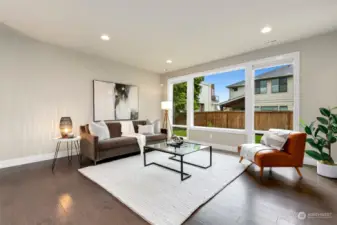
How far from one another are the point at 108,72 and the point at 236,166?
417 cm

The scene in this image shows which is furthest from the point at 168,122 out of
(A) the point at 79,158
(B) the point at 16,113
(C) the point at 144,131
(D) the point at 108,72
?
(B) the point at 16,113

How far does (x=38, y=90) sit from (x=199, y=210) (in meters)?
4.02

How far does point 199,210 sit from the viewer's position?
183 cm

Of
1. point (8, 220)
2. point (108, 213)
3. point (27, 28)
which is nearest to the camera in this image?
point (8, 220)

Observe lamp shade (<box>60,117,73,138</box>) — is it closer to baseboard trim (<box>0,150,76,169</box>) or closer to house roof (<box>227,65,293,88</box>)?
baseboard trim (<box>0,150,76,169</box>)

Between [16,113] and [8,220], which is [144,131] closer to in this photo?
[16,113]

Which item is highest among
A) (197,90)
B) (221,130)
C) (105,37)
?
(105,37)

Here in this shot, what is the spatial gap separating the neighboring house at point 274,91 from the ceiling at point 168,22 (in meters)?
0.76

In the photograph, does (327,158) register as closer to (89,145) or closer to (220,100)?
(220,100)

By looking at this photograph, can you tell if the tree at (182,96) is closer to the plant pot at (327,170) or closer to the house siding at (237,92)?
the house siding at (237,92)

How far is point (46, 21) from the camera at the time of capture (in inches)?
109

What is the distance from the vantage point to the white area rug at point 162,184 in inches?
71.1

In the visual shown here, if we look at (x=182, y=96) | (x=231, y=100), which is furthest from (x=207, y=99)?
(x=182, y=96)

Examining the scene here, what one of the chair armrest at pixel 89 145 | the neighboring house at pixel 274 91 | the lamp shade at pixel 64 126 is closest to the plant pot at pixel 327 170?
the neighboring house at pixel 274 91
